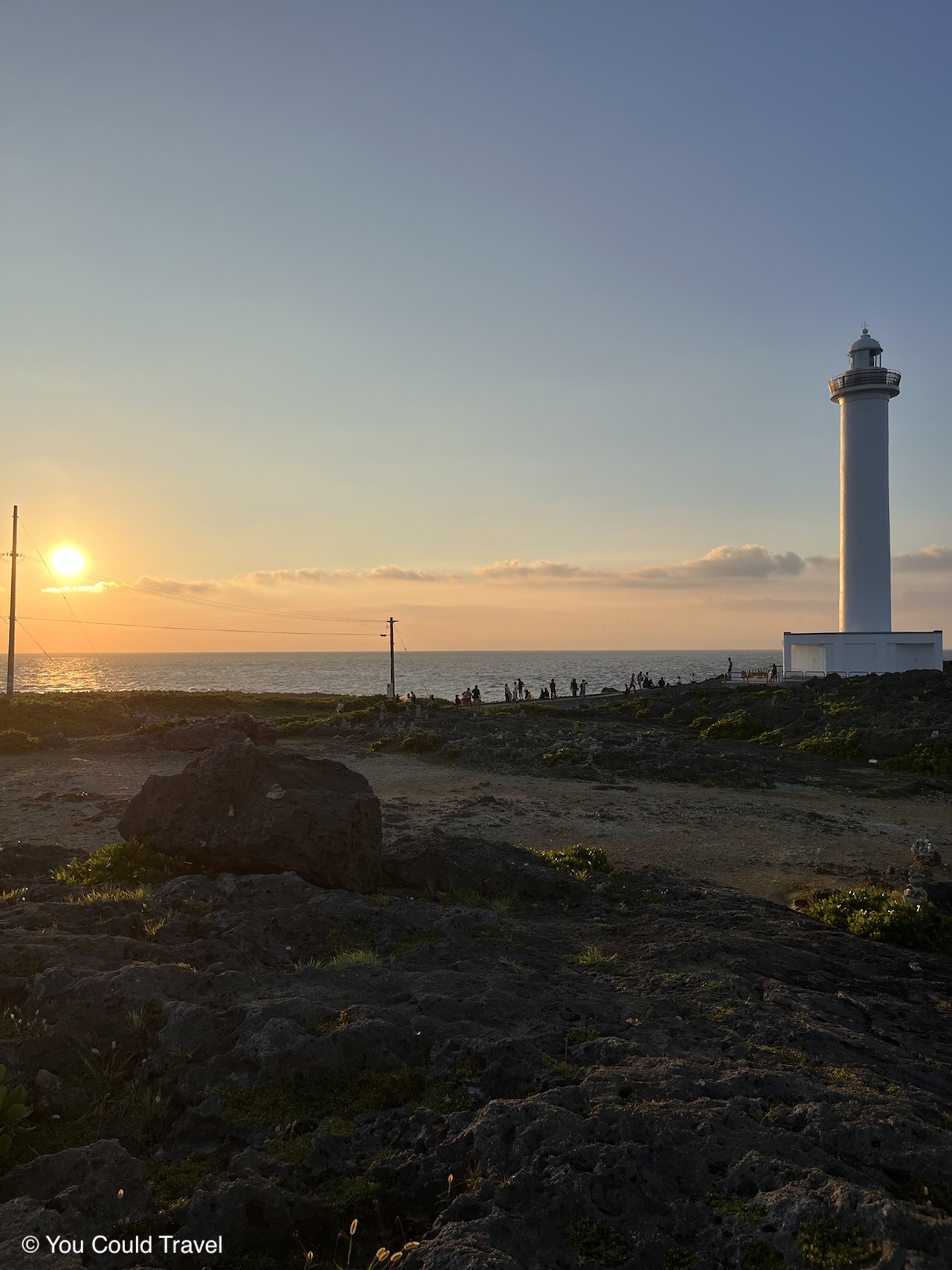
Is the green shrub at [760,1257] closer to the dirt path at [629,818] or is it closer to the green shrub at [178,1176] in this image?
the green shrub at [178,1176]

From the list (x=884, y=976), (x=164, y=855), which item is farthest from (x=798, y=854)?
(x=164, y=855)

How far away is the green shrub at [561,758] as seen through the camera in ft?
79.8

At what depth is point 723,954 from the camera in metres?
8.08

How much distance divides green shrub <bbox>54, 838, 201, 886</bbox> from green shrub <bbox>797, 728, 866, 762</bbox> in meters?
24.1

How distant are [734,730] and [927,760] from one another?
31.5 feet

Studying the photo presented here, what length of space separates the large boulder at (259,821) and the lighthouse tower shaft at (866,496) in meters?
52.8

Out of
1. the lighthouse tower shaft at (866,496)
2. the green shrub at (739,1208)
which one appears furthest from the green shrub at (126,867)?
the lighthouse tower shaft at (866,496)

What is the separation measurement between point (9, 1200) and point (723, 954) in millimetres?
6446

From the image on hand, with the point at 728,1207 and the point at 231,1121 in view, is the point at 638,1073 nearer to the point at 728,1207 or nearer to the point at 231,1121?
the point at 728,1207

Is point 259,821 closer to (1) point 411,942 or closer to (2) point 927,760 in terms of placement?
(1) point 411,942

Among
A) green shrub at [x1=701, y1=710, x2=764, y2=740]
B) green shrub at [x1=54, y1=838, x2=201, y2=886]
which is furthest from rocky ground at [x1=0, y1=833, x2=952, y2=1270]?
green shrub at [x1=701, y1=710, x2=764, y2=740]

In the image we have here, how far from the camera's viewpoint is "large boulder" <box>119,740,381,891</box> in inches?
382

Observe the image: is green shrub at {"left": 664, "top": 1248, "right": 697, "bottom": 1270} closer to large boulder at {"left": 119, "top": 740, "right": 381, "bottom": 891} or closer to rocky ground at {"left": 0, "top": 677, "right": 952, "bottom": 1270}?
rocky ground at {"left": 0, "top": 677, "right": 952, "bottom": 1270}

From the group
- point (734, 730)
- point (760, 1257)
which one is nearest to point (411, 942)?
point (760, 1257)
